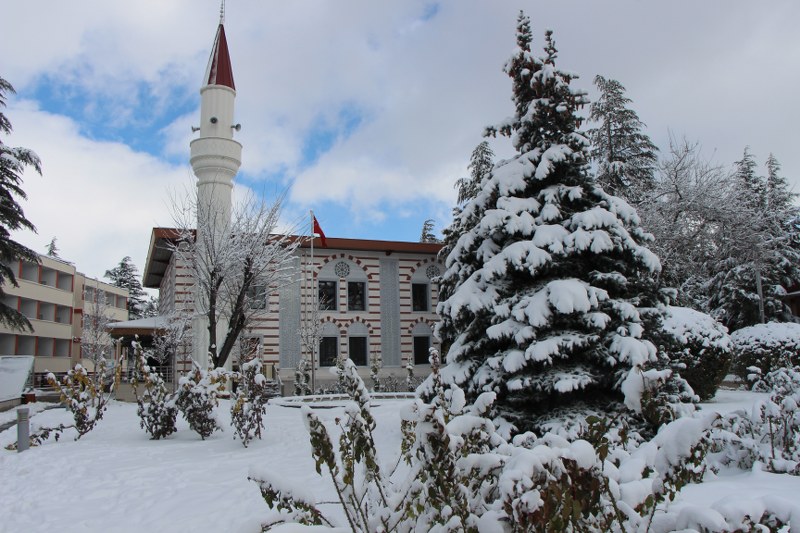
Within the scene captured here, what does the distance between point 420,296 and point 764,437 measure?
958 inches

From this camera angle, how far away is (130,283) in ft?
208

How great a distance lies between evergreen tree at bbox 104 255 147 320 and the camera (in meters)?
62.5

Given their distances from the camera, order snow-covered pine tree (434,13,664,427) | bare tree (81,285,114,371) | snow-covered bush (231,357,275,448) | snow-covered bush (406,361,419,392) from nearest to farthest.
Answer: snow-covered pine tree (434,13,664,427) → snow-covered bush (231,357,275,448) → snow-covered bush (406,361,419,392) → bare tree (81,285,114,371)

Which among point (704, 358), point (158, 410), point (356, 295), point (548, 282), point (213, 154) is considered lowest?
point (158, 410)

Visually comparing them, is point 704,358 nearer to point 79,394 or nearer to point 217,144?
point 79,394

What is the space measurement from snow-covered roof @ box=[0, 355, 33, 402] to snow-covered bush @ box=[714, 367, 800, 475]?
18717 mm

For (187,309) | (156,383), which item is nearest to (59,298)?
(187,309)

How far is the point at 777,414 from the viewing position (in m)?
5.79

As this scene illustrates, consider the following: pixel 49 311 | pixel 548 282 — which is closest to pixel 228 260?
pixel 548 282

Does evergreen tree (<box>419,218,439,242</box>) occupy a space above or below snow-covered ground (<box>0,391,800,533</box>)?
above

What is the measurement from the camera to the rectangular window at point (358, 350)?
28.8 m

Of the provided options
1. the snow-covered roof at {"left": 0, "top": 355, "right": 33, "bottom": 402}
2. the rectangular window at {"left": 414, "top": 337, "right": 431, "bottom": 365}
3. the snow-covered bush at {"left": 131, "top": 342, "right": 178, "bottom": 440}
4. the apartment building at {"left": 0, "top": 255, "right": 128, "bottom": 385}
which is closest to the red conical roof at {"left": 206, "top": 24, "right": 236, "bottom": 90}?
the snow-covered roof at {"left": 0, "top": 355, "right": 33, "bottom": 402}

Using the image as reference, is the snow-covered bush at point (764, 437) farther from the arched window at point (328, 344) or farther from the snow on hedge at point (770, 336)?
the arched window at point (328, 344)

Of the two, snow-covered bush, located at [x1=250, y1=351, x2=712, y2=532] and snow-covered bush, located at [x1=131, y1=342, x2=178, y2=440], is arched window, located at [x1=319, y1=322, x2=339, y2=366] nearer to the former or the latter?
snow-covered bush, located at [x1=131, y1=342, x2=178, y2=440]
